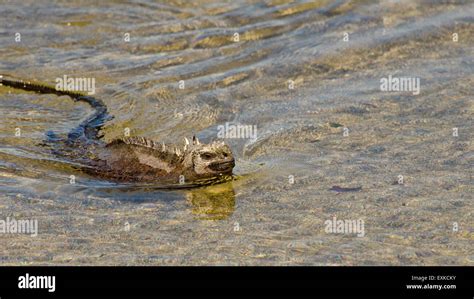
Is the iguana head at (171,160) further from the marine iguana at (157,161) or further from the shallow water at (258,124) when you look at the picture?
the shallow water at (258,124)

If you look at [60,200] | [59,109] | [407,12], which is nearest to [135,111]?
[59,109]

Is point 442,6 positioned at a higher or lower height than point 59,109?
higher

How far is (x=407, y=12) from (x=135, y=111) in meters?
5.31

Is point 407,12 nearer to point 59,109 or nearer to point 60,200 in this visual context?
point 59,109

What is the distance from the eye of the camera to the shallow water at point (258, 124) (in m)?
7.05

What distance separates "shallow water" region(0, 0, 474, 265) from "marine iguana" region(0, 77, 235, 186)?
192 mm

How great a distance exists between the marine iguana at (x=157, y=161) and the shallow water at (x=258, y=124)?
19 centimetres

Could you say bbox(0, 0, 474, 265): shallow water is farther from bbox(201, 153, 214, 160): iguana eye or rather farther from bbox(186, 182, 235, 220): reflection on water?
bbox(201, 153, 214, 160): iguana eye

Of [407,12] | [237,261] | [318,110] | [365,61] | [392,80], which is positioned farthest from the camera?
[407,12]

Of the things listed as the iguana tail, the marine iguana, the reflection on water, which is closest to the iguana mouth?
the marine iguana

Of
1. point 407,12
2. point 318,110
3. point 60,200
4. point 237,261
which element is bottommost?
point 237,261

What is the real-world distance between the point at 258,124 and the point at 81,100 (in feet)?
8.36

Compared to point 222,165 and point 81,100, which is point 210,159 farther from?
point 81,100

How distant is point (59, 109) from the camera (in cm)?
1084
